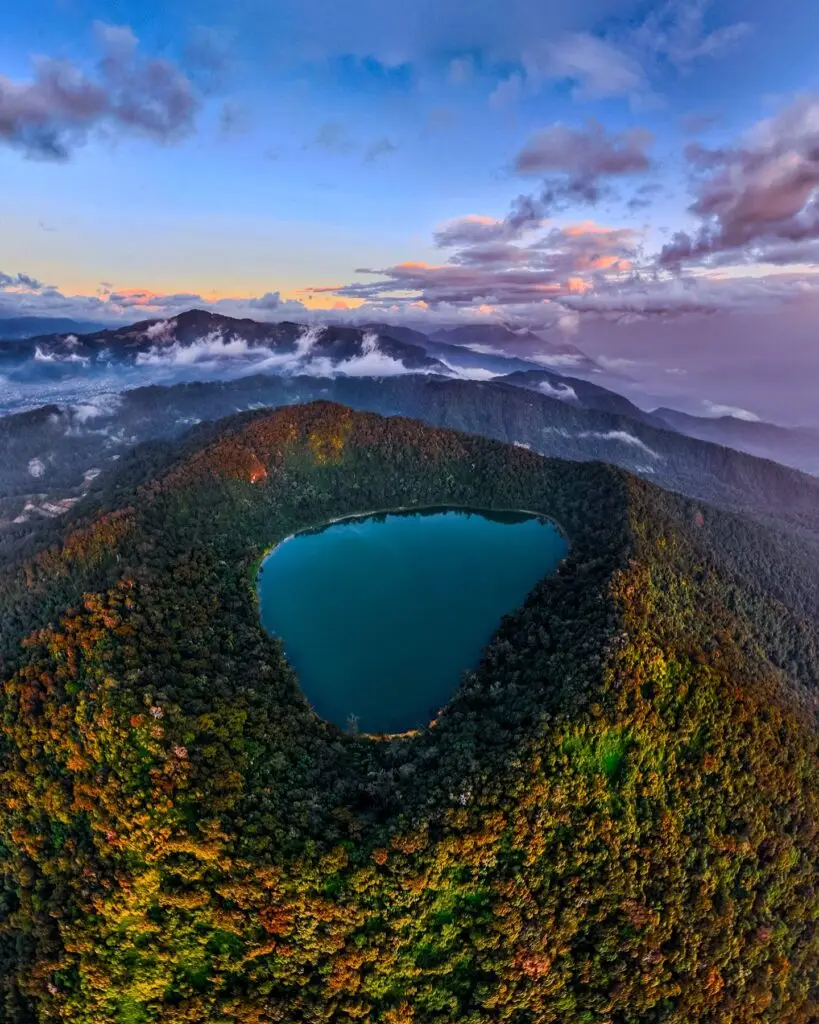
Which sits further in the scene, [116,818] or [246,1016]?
[116,818]

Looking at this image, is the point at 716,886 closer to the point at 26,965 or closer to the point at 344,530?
the point at 26,965

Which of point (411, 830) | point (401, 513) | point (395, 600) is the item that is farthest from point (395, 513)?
point (411, 830)

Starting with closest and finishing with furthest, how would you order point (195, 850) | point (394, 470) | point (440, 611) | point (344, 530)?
point (195, 850)
point (440, 611)
point (344, 530)
point (394, 470)

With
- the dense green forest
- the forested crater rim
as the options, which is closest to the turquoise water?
the forested crater rim

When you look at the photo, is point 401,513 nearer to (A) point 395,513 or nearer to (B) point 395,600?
(A) point 395,513

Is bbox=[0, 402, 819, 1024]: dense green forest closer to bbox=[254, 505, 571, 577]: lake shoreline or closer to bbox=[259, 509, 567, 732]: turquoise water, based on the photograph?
bbox=[259, 509, 567, 732]: turquoise water

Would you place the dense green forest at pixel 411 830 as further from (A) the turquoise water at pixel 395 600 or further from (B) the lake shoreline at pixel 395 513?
(B) the lake shoreline at pixel 395 513

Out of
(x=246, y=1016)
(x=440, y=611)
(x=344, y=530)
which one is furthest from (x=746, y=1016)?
(x=344, y=530)
